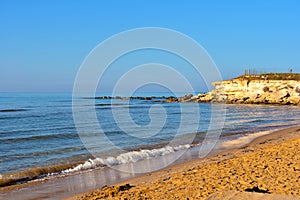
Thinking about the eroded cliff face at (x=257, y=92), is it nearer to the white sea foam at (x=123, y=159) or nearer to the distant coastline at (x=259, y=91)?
the distant coastline at (x=259, y=91)

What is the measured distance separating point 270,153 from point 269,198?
Result: 20.7 feet

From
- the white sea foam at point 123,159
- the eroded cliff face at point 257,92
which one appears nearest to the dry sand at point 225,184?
the white sea foam at point 123,159

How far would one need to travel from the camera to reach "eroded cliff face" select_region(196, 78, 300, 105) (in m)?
60.2

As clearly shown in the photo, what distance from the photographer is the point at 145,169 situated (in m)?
11.0

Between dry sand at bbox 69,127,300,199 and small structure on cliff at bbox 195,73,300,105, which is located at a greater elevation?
small structure on cliff at bbox 195,73,300,105

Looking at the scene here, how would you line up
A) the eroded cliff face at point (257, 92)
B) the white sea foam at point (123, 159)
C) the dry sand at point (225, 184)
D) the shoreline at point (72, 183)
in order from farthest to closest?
1. the eroded cliff face at point (257, 92)
2. the white sea foam at point (123, 159)
3. the shoreline at point (72, 183)
4. the dry sand at point (225, 184)

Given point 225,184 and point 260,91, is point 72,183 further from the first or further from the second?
point 260,91

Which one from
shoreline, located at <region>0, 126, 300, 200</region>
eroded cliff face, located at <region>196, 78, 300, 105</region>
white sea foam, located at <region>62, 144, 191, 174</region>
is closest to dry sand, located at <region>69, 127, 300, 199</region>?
shoreline, located at <region>0, 126, 300, 200</region>

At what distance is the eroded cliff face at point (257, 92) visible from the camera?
60.2 metres

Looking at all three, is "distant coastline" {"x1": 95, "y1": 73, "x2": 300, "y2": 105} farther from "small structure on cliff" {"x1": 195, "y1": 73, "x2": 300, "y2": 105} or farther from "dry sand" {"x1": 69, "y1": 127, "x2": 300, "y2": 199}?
"dry sand" {"x1": 69, "y1": 127, "x2": 300, "y2": 199}

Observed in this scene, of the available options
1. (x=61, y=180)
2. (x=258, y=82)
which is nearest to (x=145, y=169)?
(x=61, y=180)

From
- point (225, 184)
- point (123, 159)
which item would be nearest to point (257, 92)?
point (123, 159)

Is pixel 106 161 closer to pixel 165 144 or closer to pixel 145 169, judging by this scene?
pixel 145 169

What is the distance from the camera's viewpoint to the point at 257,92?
6488 centimetres
